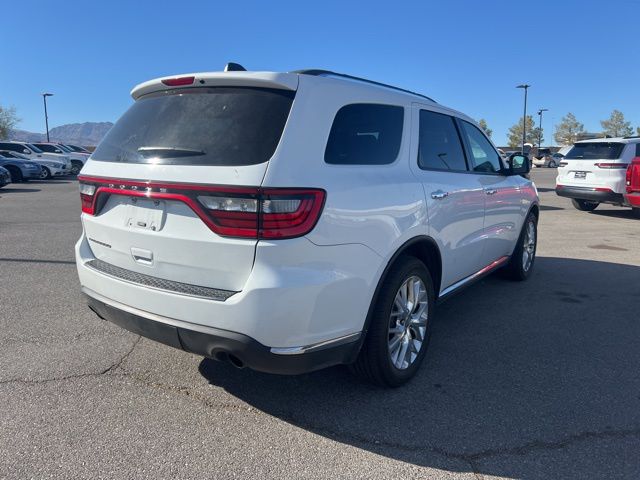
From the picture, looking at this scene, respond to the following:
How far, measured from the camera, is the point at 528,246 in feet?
20.3

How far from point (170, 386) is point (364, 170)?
1849 mm

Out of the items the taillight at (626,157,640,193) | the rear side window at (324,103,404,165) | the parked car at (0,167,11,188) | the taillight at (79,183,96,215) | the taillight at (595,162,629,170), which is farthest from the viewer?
the parked car at (0,167,11,188)

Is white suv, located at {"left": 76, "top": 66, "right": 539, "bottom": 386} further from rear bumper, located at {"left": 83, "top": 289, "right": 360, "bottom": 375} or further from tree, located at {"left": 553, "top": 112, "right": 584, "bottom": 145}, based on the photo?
tree, located at {"left": 553, "top": 112, "right": 584, "bottom": 145}

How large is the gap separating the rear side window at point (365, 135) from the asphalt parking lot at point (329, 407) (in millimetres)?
1488

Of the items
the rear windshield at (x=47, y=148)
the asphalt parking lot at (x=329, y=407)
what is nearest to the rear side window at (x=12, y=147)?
the rear windshield at (x=47, y=148)

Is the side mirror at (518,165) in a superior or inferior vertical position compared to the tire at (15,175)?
inferior

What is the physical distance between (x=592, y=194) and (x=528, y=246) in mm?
6915

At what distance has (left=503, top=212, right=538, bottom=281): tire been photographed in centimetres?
583

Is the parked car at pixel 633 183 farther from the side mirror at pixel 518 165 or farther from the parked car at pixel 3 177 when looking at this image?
the parked car at pixel 3 177

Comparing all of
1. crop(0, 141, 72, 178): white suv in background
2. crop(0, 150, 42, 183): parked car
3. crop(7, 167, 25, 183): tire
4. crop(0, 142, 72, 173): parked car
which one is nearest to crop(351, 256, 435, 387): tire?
crop(0, 150, 42, 183): parked car

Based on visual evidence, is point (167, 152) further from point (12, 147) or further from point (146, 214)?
point (12, 147)

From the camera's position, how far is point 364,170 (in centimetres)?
293

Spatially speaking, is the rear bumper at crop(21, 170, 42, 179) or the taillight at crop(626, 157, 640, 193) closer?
the taillight at crop(626, 157, 640, 193)

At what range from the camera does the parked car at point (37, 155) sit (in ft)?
80.3
